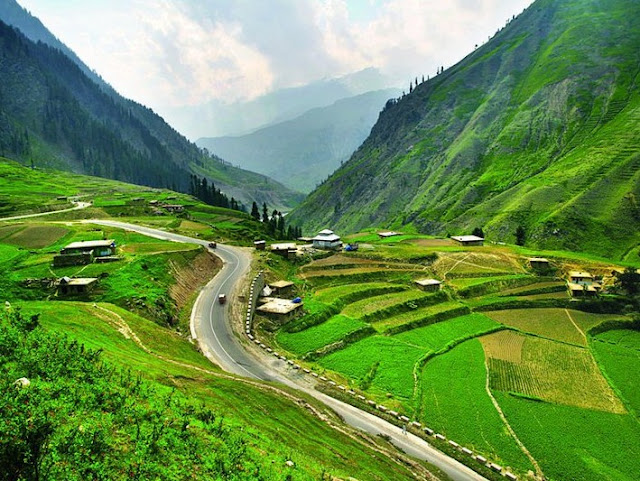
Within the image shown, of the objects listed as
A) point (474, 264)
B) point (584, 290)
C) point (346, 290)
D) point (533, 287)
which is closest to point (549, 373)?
point (584, 290)

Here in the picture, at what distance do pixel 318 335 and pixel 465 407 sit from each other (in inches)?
1007

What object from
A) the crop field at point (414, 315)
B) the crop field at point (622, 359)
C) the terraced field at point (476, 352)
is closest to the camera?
the terraced field at point (476, 352)

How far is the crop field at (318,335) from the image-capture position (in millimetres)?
62312

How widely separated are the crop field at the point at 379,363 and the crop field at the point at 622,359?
26.0 metres

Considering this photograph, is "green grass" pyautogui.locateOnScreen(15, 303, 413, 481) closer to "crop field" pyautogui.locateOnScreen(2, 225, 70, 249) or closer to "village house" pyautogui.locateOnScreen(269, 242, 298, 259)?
"crop field" pyautogui.locateOnScreen(2, 225, 70, 249)

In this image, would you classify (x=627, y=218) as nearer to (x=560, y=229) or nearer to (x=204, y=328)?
(x=560, y=229)

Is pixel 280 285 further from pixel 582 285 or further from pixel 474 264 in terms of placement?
pixel 582 285

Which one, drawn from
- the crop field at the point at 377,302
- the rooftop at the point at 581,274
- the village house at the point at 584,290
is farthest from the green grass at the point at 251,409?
the rooftop at the point at 581,274

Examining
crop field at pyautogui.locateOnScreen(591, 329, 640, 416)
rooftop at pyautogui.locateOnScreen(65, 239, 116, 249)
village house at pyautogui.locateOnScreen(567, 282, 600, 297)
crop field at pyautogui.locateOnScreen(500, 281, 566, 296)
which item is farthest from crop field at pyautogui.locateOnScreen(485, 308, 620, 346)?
rooftop at pyautogui.locateOnScreen(65, 239, 116, 249)

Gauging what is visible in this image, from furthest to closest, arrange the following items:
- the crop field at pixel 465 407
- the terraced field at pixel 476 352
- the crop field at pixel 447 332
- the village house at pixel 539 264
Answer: the village house at pixel 539 264 < the crop field at pixel 447 332 < the terraced field at pixel 476 352 < the crop field at pixel 465 407

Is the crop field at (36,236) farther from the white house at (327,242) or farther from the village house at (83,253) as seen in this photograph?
the white house at (327,242)

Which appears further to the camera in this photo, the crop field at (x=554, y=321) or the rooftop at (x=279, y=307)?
the rooftop at (x=279, y=307)

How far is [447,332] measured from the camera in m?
68.2

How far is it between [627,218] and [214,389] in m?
171
